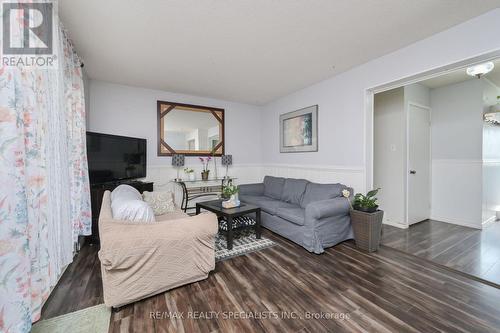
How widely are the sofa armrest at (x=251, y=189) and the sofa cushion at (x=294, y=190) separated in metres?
0.60

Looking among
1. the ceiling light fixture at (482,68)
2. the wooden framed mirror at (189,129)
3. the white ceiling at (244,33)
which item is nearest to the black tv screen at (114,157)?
the wooden framed mirror at (189,129)

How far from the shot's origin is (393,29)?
2.18 m

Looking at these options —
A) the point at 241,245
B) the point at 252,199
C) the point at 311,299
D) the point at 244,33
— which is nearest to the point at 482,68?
the point at 244,33

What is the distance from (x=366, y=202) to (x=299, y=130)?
1.94 meters

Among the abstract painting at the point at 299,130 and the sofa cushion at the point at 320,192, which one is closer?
the sofa cushion at the point at 320,192

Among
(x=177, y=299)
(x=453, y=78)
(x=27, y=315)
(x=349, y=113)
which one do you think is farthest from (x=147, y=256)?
(x=453, y=78)

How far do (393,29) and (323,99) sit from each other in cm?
149

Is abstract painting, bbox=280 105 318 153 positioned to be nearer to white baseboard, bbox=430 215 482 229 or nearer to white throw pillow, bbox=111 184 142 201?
white baseboard, bbox=430 215 482 229

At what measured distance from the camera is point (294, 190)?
12.0 feet

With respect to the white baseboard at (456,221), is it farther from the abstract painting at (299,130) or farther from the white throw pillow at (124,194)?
the white throw pillow at (124,194)

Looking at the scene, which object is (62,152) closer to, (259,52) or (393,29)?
(259,52)

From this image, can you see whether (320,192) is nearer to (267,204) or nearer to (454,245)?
(267,204)

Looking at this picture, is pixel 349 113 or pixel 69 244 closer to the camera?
pixel 69 244

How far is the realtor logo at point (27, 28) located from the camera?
47.6 inches
